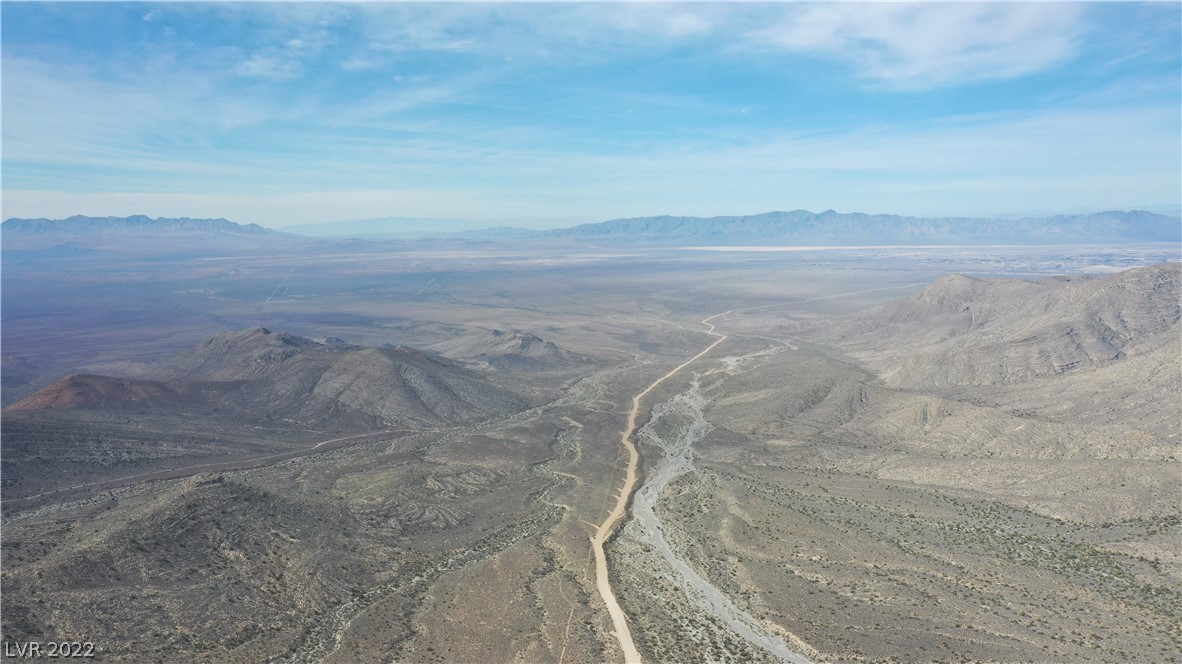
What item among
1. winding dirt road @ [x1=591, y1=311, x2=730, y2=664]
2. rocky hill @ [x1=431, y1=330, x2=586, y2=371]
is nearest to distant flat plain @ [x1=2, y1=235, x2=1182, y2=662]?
winding dirt road @ [x1=591, y1=311, x2=730, y2=664]

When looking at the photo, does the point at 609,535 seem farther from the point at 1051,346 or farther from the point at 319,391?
the point at 1051,346

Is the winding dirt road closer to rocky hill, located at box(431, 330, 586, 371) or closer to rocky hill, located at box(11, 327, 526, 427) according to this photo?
rocky hill, located at box(11, 327, 526, 427)

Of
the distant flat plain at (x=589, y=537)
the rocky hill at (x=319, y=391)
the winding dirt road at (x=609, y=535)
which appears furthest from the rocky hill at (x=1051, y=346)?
the rocky hill at (x=319, y=391)

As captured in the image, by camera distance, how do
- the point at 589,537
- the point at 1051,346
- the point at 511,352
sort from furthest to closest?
the point at 511,352 < the point at 1051,346 < the point at 589,537

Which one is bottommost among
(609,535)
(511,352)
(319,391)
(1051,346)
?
(609,535)

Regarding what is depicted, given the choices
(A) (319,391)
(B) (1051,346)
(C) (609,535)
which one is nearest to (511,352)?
(A) (319,391)

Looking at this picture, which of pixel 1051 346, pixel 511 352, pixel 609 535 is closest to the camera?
pixel 609 535

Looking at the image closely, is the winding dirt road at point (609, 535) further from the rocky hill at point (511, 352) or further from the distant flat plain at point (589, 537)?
the rocky hill at point (511, 352)

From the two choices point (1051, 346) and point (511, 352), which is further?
point (511, 352)
